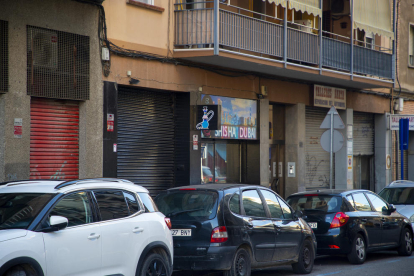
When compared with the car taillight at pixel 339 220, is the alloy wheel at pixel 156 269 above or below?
below

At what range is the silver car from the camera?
1503 cm

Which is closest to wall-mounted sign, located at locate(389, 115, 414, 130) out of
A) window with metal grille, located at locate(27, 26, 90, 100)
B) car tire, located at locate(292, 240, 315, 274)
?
car tire, located at locate(292, 240, 315, 274)

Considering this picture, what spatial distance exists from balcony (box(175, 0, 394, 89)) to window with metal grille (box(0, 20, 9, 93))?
15.9 feet

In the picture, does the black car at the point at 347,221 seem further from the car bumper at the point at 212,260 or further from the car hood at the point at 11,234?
the car hood at the point at 11,234

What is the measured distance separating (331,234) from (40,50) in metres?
6.99

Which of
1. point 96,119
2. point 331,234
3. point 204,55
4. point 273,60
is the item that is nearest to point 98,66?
point 96,119

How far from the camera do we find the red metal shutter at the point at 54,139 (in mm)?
12328

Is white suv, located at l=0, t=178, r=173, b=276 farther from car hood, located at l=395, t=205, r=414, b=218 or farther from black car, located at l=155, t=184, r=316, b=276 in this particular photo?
car hood, located at l=395, t=205, r=414, b=218

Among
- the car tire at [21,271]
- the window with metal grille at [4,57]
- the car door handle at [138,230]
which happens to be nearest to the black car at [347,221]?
the car door handle at [138,230]

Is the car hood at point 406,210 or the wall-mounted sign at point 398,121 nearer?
the car hood at point 406,210

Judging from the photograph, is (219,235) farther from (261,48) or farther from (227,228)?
(261,48)

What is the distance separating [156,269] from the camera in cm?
775

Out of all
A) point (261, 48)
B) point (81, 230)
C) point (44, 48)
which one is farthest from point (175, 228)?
point (261, 48)

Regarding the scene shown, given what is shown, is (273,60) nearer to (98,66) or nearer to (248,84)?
(248,84)
